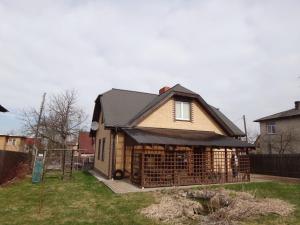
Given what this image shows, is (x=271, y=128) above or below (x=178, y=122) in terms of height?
above

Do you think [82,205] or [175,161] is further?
[175,161]

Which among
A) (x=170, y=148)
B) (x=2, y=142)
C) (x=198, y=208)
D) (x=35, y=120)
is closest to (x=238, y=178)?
(x=170, y=148)

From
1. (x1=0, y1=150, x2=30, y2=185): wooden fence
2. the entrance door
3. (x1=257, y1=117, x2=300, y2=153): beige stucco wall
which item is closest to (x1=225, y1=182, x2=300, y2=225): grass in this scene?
the entrance door

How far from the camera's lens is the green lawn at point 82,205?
723 cm

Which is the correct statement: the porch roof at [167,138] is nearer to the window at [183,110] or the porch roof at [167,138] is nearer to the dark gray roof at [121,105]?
the dark gray roof at [121,105]

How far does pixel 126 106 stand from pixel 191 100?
4.74m

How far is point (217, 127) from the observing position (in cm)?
1952

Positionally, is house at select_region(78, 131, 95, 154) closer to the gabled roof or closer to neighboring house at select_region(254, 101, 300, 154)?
the gabled roof

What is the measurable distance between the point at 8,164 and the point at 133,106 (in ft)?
28.3

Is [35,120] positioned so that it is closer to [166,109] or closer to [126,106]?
[126,106]

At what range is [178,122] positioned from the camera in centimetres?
1802

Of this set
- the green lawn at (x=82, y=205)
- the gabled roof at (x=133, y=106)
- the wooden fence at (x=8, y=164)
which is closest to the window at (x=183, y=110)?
the gabled roof at (x=133, y=106)

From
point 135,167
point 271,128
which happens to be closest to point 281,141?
point 271,128

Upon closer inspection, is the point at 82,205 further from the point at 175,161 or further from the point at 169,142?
the point at 175,161
